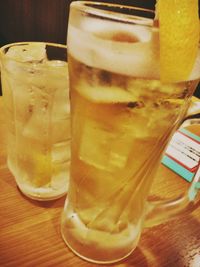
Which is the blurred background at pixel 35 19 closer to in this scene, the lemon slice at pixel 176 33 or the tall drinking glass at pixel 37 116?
the tall drinking glass at pixel 37 116

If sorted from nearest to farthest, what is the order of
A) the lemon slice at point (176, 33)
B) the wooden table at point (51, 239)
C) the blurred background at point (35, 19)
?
the lemon slice at point (176, 33), the wooden table at point (51, 239), the blurred background at point (35, 19)

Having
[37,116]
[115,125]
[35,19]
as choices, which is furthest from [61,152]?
[35,19]

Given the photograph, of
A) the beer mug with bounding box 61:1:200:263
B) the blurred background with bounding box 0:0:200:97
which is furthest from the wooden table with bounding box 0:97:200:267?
the blurred background with bounding box 0:0:200:97

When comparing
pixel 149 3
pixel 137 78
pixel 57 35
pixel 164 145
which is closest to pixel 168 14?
pixel 137 78

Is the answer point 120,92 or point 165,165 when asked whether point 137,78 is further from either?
point 165,165

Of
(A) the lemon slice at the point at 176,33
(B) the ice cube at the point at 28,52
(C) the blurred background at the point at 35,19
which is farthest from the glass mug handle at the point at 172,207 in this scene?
(C) the blurred background at the point at 35,19

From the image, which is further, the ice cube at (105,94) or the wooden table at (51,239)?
the wooden table at (51,239)
